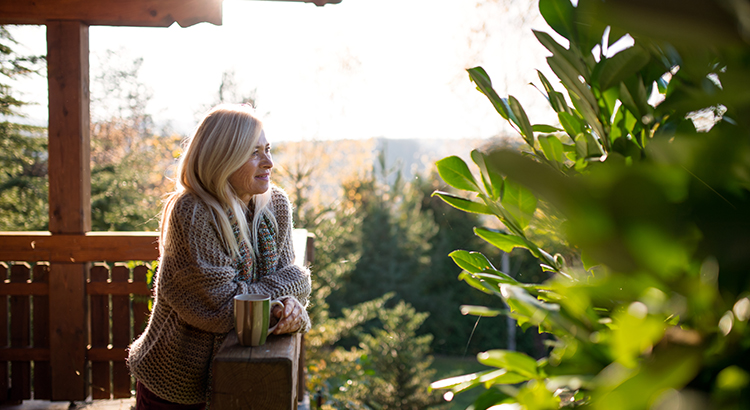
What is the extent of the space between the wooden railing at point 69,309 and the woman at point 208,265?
1.04 metres

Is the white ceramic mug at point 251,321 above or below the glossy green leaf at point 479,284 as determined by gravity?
below

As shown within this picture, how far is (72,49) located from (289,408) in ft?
8.78

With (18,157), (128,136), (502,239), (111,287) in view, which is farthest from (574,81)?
(128,136)

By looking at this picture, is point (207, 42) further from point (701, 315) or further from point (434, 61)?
point (701, 315)

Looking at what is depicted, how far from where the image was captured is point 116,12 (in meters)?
2.73

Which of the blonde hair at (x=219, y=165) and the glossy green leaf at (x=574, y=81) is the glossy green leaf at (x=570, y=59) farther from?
the blonde hair at (x=219, y=165)

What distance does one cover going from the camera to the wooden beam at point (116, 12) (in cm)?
268

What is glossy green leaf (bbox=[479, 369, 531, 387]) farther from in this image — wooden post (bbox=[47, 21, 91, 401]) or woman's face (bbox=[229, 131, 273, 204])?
wooden post (bbox=[47, 21, 91, 401])

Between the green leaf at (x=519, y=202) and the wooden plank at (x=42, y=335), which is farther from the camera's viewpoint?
the wooden plank at (x=42, y=335)

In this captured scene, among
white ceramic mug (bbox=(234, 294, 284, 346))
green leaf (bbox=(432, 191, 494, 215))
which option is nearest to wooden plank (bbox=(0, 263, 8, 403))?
white ceramic mug (bbox=(234, 294, 284, 346))

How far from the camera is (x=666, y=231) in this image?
186mm

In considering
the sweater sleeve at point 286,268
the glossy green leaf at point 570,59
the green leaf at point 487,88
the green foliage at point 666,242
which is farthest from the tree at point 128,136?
the green foliage at point 666,242

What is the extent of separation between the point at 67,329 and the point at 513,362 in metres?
3.07

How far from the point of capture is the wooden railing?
107 inches
